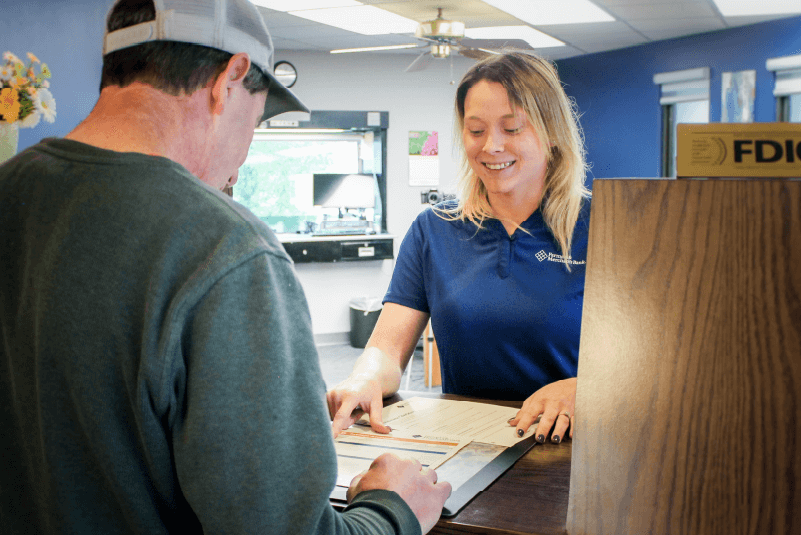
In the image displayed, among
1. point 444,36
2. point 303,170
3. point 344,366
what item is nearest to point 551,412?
point 444,36

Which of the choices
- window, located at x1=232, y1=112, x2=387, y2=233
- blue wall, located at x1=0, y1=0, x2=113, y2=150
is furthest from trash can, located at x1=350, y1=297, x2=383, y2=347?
blue wall, located at x1=0, y1=0, x2=113, y2=150

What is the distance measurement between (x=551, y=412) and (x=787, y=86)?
574 cm

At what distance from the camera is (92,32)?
140 inches

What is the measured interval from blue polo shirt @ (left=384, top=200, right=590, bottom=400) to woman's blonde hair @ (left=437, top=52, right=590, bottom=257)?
0.03m

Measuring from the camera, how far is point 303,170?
289 inches

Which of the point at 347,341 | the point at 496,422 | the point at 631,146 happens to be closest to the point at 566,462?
the point at 496,422

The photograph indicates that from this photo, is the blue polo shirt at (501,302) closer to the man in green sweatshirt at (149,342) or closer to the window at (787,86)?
the man in green sweatshirt at (149,342)

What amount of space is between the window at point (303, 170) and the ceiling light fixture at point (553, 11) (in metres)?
1.97

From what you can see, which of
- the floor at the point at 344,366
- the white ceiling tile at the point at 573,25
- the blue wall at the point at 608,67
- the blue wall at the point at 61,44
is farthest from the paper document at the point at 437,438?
the white ceiling tile at the point at 573,25

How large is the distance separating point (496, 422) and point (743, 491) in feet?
1.99

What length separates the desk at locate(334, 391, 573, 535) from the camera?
869 millimetres

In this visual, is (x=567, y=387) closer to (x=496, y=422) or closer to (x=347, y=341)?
(x=496, y=422)

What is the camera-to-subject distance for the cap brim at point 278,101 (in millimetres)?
907

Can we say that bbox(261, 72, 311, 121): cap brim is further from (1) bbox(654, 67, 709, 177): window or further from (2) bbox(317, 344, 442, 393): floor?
(1) bbox(654, 67, 709, 177): window
